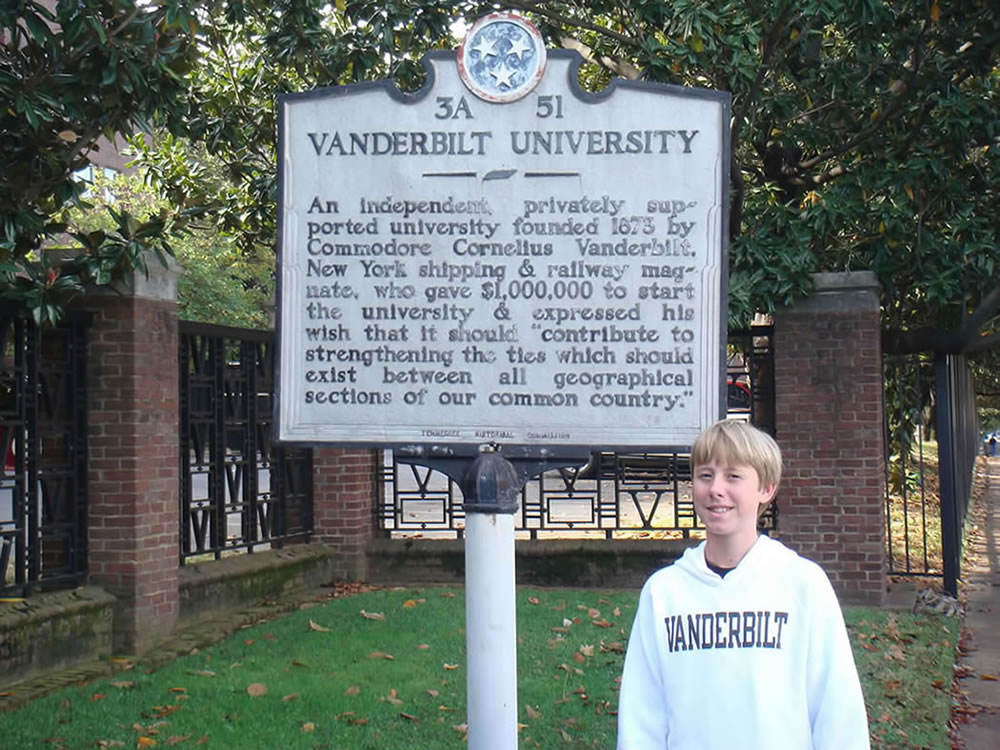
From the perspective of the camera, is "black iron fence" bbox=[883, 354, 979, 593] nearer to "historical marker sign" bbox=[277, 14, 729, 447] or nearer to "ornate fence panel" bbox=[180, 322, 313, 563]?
"ornate fence panel" bbox=[180, 322, 313, 563]

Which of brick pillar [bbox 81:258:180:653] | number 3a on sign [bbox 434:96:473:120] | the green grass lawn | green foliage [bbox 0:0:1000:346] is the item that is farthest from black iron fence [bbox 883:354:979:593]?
number 3a on sign [bbox 434:96:473:120]

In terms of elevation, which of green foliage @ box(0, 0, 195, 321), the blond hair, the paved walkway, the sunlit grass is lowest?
the paved walkway

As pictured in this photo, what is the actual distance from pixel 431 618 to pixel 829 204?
4669mm

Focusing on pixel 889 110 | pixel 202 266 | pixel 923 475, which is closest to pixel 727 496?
pixel 889 110

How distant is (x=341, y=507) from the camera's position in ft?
36.5

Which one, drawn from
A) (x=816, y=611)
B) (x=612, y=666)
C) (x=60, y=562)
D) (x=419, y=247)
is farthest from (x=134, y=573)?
(x=816, y=611)

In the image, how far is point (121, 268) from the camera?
789cm

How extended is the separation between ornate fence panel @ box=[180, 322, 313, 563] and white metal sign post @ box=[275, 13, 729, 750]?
17.3 ft

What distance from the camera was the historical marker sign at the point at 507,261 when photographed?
397 cm

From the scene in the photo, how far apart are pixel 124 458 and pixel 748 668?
605 cm

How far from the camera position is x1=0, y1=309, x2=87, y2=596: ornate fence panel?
7.57 metres

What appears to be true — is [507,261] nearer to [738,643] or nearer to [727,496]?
[727,496]

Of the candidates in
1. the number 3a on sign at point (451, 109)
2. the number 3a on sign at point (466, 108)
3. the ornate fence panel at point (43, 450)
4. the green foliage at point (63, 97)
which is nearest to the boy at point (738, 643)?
the number 3a on sign at point (466, 108)

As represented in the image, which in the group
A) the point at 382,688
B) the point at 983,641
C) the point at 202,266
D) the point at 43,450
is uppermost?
the point at 202,266
